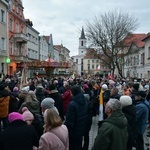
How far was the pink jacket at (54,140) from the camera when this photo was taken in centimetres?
396

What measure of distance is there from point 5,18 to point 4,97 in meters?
27.7

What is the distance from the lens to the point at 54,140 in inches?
159

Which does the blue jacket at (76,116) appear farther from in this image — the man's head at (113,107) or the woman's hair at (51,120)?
the woman's hair at (51,120)

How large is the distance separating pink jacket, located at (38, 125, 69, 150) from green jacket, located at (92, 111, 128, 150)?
19.9 inches

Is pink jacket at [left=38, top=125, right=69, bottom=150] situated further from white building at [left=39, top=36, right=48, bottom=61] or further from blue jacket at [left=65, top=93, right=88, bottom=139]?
white building at [left=39, top=36, right=48, bottom=61]

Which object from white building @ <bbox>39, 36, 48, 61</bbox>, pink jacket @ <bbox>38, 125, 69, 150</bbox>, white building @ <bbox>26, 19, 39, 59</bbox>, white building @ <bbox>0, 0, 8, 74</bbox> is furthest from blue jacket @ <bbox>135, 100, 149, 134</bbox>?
white building @ <bbox>39, 36, 48, 61</bbox>

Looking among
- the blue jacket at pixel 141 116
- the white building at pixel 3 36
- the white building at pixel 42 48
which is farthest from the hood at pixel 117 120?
the white building at pixel 42 48

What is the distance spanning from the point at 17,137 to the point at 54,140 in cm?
56

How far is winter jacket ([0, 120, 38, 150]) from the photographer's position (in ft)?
13.0

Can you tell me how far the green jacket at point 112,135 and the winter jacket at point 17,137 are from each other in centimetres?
103

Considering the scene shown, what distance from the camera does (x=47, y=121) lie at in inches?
165

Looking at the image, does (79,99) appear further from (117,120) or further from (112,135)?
(112,135)

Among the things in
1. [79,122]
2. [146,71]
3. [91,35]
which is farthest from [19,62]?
[79,122]

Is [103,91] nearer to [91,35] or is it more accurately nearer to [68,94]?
[68,94]
